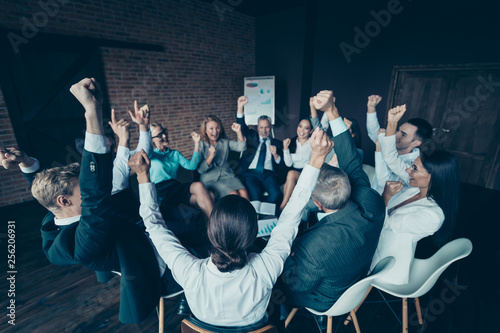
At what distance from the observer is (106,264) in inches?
47.8

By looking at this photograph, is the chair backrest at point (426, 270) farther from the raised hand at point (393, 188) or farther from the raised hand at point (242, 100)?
the raised hand at point (242, 100)

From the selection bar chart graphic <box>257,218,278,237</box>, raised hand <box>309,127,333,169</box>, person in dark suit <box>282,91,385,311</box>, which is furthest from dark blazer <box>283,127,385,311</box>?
bar chart graphic <box>257,218,278,237</box>

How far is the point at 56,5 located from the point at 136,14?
1.13m

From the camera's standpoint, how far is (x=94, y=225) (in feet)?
3.09

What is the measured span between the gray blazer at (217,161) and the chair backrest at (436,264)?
2.02 meters

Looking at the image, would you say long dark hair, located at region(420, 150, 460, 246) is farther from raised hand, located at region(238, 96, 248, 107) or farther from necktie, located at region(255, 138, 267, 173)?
raised hand, located at region(238, 96, 248, 107)

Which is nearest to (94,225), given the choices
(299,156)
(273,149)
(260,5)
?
(273,149)

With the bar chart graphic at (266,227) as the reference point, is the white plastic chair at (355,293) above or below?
above

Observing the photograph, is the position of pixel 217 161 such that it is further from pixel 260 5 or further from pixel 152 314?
pixel 260 5

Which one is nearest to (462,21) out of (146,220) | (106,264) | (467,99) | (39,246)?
(467,99)

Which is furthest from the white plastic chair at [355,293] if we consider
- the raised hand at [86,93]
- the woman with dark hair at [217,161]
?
the woman with dark hair at [217,161]

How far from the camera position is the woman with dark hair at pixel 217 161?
8.99 ft

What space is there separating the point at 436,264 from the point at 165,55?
5.06m

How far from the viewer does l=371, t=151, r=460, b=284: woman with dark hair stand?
4.44 feet
